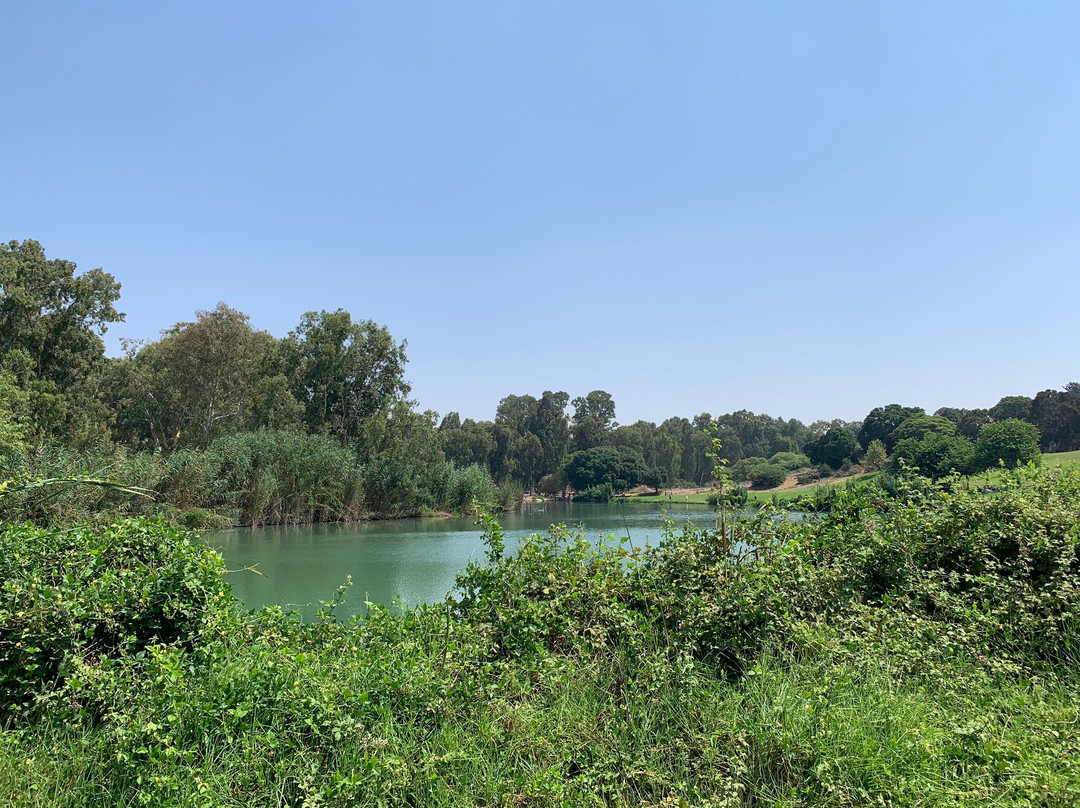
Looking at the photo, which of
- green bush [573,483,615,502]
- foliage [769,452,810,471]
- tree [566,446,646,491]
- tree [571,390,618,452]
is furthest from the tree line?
tree [571,390,618,452]

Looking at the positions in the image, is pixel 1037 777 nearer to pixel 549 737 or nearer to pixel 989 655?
pixel 989 655

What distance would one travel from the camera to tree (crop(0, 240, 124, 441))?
79.8 ft

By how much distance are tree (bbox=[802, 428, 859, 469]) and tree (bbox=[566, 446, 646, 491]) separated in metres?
18.7

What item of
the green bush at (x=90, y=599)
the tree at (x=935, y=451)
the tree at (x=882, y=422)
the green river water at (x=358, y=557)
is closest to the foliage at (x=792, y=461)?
the tree at (x=882, y=422)

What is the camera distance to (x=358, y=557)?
54.7ft

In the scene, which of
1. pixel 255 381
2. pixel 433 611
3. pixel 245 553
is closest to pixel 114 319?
pixel 255 381

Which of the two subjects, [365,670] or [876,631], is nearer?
[365,670]

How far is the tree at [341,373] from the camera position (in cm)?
3719

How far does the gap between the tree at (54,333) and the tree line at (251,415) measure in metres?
0.06

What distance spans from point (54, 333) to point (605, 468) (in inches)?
2066

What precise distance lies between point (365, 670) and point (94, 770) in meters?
1.09

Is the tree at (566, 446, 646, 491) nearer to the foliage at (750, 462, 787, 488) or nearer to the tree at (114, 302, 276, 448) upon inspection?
the foliage at (750, 462, 787, 488)

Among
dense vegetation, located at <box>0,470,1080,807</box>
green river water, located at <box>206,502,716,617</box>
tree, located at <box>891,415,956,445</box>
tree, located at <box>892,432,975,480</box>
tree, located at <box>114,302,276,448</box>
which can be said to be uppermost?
tree, located at <box>114,302,276,448</box>

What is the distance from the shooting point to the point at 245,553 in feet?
54.6
